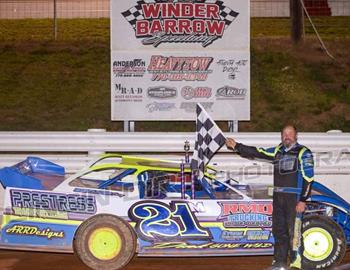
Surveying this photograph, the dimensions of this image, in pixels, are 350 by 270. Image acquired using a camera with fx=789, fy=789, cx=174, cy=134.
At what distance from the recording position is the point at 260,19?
873 inches

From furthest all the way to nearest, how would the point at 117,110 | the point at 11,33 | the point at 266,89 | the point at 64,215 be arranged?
the point at 11,33 → the point at 266,89 → the point at 117,110 → the point at 64,215

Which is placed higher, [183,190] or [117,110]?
[117,110]

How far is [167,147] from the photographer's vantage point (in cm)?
1155

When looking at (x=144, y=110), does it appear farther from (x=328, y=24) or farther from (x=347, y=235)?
(x=328, y=24)

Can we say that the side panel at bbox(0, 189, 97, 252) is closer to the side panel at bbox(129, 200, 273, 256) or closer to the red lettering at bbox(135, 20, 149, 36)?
the side panel at bbox(129, 200, 273, 256)

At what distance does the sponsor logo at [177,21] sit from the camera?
12.8 meters

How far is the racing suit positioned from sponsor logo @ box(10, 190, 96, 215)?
1.98 m

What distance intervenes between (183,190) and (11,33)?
1330 cm

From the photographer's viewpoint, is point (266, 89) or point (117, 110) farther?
point (266, 89)

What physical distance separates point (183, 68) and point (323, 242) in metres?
5.03

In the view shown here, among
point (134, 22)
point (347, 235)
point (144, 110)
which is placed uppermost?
point (134, 22)

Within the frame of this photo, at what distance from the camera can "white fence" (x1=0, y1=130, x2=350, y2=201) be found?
37.1 feet

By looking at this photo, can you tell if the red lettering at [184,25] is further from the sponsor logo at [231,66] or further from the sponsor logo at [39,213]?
the sponsor logo at [39,213]

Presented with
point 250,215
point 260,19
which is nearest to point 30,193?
point 250,215
